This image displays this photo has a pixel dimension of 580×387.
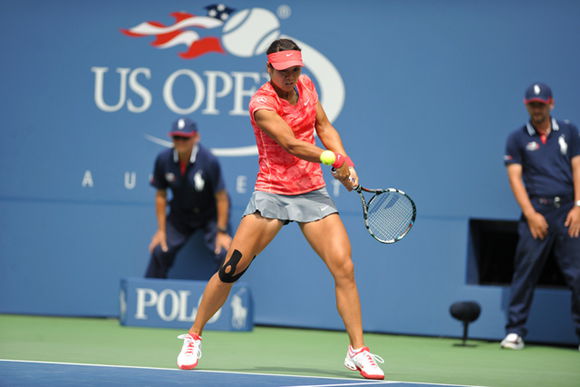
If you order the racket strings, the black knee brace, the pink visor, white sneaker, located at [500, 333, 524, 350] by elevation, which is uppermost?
the pink visor

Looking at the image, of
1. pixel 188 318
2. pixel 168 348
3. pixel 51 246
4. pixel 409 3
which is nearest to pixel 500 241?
pixel 409 3

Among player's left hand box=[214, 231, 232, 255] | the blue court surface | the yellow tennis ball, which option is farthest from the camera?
player's left hand box=[214, 231, 232, 255]

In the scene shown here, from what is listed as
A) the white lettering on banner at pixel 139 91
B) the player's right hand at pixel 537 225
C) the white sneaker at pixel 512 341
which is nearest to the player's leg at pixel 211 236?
the white lettering on banner at pixel 139 91

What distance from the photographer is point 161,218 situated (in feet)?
28.1

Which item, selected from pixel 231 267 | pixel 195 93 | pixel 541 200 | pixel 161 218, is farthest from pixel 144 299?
pixel 541 200

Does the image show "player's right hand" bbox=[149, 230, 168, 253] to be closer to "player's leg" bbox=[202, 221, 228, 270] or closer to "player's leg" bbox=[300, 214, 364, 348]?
"player's leg" bbox=[202, 221, 228, 270]

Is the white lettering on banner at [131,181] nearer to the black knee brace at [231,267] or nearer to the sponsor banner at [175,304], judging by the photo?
the sponsor banner at [175,304]

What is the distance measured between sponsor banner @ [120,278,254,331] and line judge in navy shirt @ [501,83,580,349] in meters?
2.08

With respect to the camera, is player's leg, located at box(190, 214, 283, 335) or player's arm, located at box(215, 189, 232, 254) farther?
player's arm, located at box(215, 189, 232, 254)

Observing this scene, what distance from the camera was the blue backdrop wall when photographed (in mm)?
8352

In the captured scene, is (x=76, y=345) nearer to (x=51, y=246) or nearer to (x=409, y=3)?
(x=51, y=246)

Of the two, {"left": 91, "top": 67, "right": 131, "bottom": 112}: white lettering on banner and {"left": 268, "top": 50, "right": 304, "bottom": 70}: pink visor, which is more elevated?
{"left": 268, "top": 50, "right": 304, "bottom": 70}: pink visor

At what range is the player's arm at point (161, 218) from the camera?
854cm

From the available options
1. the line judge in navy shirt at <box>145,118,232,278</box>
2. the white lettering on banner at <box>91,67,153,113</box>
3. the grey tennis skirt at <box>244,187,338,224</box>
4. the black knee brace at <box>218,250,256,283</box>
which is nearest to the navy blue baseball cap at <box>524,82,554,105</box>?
the grey tennis skirt at <box>244,187,338,224</box>
